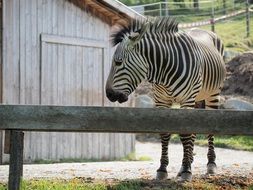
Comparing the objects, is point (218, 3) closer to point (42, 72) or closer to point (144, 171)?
point (42, 72)

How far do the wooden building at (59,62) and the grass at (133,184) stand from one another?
6000 millimetres

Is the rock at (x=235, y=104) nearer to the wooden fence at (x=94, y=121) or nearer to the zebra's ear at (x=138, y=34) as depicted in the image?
the zebra's ear at (x=138, y=34)

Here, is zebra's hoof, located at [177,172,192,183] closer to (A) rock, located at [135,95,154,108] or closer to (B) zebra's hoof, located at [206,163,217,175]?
(B) zebra's hoof, located at [206,163,217,175]

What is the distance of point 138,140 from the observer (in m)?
22.9

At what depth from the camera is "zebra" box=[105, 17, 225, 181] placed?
332 inches

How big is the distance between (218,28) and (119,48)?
3236 cm

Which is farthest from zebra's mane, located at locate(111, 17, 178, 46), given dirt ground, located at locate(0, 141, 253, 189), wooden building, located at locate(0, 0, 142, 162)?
wooden building, located at locate(0, 0, 142, 162)

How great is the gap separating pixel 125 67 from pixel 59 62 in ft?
20.3

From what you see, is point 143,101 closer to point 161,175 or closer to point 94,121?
point 161,175

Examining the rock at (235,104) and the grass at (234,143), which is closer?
the grass at (234,143)

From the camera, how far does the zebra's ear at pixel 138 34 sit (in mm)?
8562

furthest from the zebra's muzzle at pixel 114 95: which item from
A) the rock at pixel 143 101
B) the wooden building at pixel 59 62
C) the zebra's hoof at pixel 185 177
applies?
the rock at pixel 143 101

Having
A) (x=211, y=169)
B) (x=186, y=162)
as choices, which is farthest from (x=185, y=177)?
(x=211, y=169)

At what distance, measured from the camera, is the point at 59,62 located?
14359 millimetres
